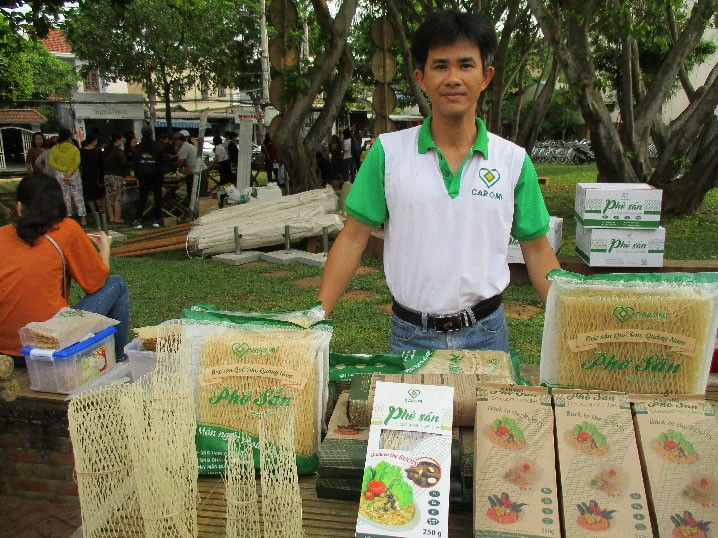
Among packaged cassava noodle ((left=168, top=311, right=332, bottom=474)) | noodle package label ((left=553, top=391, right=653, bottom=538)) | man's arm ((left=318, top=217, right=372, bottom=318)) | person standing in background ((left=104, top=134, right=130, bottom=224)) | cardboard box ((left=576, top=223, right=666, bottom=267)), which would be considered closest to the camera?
noodle package label ((left=553, top=391, right=653, bottom=538))

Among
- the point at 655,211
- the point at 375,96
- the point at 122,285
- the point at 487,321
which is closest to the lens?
the point at 487,321

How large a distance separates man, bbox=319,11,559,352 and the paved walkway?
2.00 meters

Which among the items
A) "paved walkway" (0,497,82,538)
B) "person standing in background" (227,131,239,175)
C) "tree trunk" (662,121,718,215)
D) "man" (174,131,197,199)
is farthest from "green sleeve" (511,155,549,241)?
"person standing in background" (227,131,239,175)

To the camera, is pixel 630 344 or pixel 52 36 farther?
pixel 52 36

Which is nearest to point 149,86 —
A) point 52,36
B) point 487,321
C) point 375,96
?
point 375,96

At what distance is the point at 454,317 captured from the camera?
1.94 metres

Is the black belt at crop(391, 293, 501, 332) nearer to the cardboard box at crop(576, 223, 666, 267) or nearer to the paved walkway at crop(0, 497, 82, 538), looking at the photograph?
the paved walkway at crop(0, 497, 82, 538)

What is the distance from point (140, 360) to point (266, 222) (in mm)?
7009

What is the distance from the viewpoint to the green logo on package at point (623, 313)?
4.76ft

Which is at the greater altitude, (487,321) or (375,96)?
(375,96)

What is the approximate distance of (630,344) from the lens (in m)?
1.46

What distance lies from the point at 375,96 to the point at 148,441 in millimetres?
9655

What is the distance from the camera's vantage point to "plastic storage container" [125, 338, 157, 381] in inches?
74.9

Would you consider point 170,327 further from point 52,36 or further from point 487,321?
point 52,36
